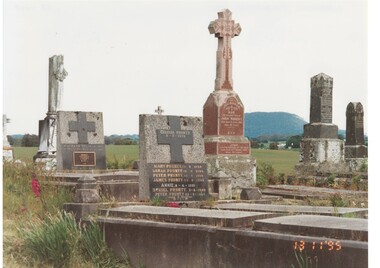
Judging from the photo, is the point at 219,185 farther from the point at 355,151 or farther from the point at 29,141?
the point at 29,141

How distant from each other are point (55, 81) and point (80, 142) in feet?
13.0

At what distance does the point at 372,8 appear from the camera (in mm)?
6953

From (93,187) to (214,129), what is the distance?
826cm

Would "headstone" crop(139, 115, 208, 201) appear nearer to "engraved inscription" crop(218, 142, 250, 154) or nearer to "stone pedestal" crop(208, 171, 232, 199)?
"stone pedestal" crop(208, 171, 232, 199)

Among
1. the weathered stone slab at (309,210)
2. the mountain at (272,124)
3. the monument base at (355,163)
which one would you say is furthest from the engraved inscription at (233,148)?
the mountain at (272,124)

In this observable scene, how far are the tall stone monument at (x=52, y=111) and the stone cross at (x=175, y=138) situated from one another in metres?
9.84

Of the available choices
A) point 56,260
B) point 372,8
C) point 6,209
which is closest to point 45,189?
point 6,209

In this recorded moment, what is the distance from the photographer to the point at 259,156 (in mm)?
30203

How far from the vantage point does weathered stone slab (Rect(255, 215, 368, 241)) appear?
5.94m

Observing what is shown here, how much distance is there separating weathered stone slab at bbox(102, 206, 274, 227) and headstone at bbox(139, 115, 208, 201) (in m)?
1.73

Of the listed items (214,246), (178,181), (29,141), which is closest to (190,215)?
(214,246)

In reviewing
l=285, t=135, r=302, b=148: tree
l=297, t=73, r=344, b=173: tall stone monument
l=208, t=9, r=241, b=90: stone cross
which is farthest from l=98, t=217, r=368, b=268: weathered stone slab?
l=285, t=135, r=302, b=148: tree

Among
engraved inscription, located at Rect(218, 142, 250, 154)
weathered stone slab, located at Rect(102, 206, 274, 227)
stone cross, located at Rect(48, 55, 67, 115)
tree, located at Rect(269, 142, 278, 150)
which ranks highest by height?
stone cross, located at Rect(48, 55, 67, 115)

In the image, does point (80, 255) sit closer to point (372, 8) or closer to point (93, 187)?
point (93, 187)
